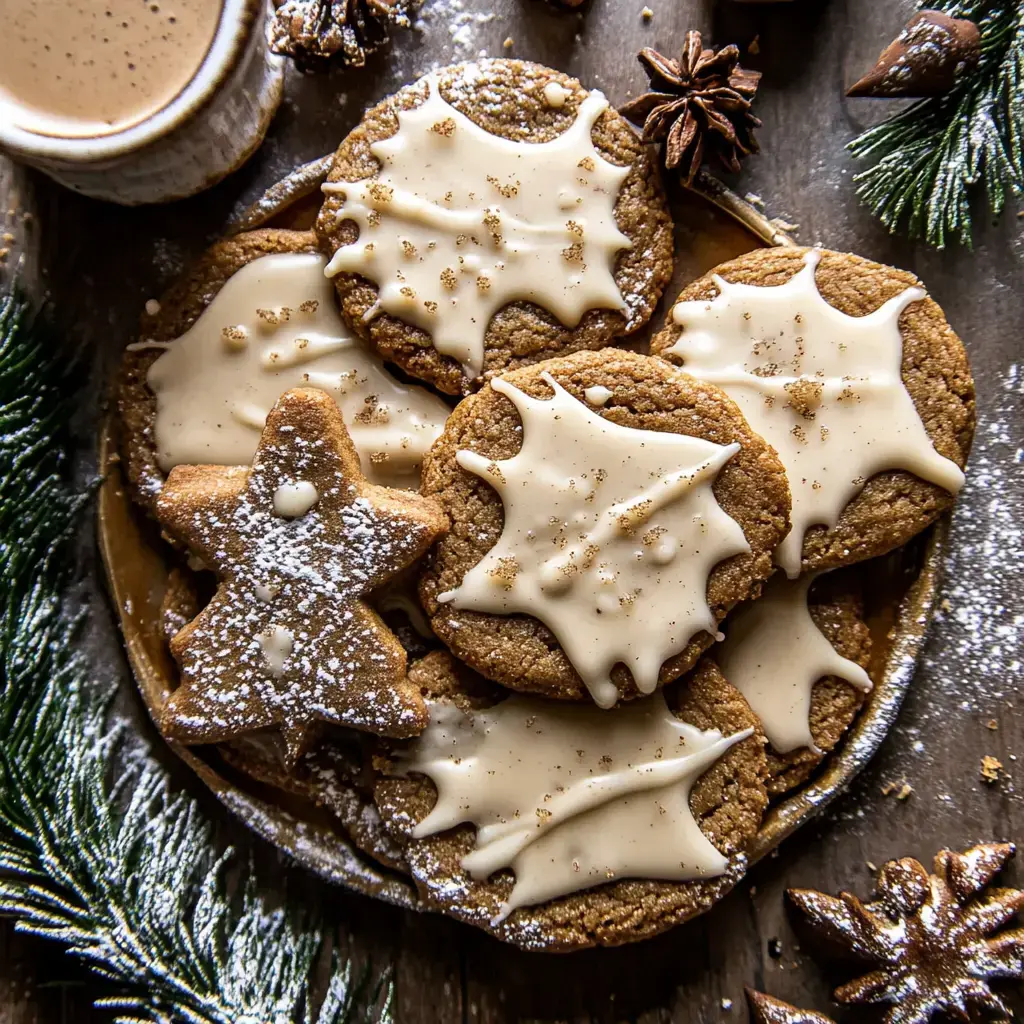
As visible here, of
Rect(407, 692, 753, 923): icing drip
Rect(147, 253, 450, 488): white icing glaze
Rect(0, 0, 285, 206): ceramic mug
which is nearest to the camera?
Rect(0, 0, 285, 206): ceramic mug

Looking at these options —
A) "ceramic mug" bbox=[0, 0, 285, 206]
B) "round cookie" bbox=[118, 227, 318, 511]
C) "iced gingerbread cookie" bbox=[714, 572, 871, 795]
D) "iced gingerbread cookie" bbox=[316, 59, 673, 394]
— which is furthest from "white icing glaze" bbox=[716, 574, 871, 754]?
"ceramic mug" bbox=[0, 0, 285, 206]

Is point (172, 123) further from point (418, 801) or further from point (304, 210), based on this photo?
point (418, 801)

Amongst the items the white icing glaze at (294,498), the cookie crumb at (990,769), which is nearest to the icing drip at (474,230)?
the white icing glaze at (294,498)

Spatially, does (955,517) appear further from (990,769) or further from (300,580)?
(300,580)

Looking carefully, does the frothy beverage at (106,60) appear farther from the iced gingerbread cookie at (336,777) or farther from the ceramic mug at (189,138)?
the iced gingerbread cookie at (336,777)

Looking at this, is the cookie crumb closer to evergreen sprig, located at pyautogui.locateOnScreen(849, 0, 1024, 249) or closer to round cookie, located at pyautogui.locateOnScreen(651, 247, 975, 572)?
round cookie, located at pyautogui.locateOnScreen(651, 247, 975, 572)

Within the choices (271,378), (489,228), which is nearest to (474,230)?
(489,228)

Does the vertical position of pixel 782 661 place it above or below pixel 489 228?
below
